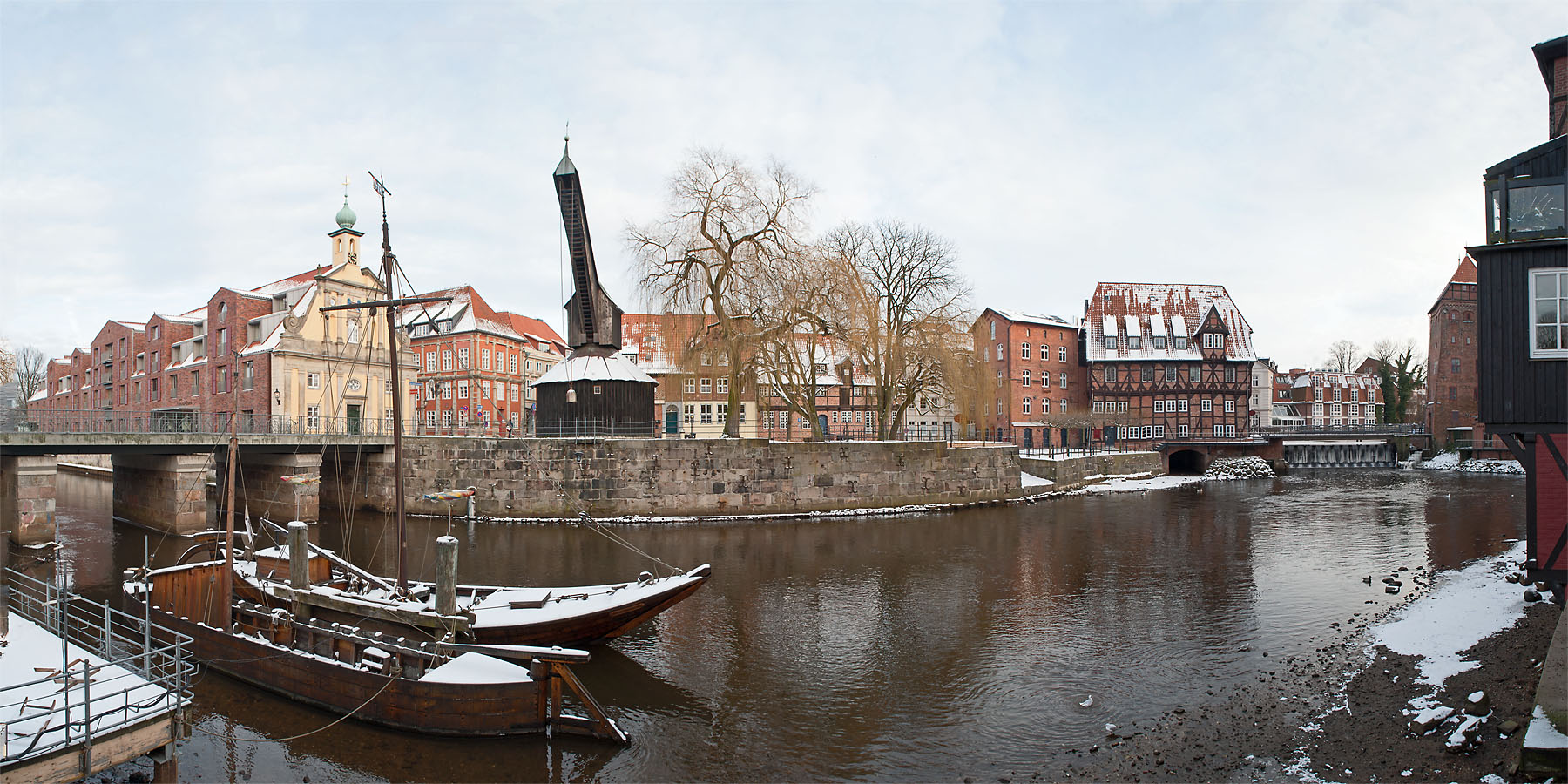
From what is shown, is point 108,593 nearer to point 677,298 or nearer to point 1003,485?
point 677,298

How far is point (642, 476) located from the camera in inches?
1201

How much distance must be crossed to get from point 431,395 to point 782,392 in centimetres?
3569

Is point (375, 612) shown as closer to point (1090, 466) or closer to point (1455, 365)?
point (1090, 466)

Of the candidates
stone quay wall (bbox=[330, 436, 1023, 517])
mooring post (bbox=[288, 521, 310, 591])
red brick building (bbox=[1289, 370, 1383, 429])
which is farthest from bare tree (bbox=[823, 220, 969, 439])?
red brick building (bbox=[1289, 370, 1383, 429])

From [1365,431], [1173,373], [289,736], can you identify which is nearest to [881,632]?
[289,736]

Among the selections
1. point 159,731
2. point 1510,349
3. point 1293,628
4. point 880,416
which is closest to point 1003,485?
point 880,416

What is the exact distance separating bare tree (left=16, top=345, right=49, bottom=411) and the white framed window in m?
97.1

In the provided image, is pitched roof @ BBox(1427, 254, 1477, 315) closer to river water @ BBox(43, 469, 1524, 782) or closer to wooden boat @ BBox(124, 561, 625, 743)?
river water @ BBox(43, 469, 1524, 782)

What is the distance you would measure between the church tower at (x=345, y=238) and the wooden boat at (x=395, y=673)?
116ft

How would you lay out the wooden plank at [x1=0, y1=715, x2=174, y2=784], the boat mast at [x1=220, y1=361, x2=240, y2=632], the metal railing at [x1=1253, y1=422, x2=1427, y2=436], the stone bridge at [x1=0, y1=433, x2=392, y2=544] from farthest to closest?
the metal railing at [x1=1253, y1=422, x2=1427, y2=436], the stone bridge at [x1=0, y1=433, x2=392, y2=544], the boat mast at [x1=220, y1=361, x2=240, y2=632], the wooden plank at [x1=0, y1=715, x2=174, y2=784]

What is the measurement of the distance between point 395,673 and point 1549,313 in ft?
54.1

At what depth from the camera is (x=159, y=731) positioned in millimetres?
8484

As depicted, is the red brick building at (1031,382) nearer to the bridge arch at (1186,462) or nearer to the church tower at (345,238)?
the bridge arch at (1186,462)

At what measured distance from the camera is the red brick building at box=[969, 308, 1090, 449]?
58.5 metres
